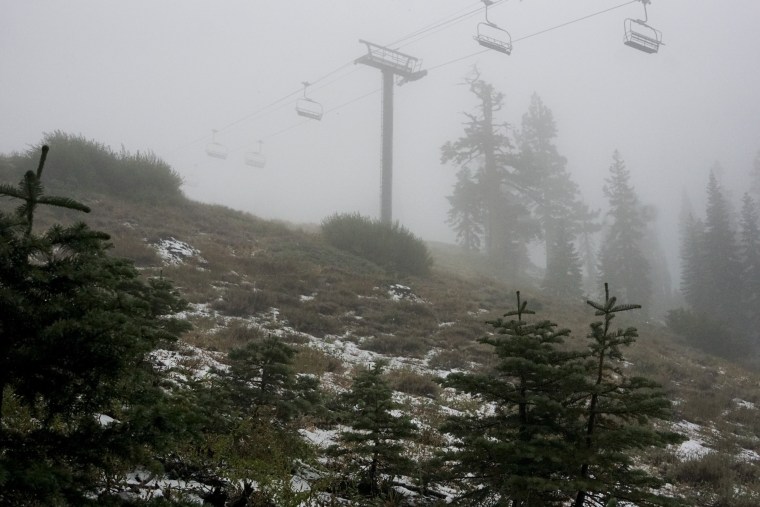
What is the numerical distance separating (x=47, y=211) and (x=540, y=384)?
57.1 ft

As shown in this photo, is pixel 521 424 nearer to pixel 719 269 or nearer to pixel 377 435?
pixel 377 435

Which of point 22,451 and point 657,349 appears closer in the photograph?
point 22,451

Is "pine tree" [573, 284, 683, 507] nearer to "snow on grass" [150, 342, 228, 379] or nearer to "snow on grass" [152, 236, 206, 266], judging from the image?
"snow on grass" [150, 342, 228, 379]

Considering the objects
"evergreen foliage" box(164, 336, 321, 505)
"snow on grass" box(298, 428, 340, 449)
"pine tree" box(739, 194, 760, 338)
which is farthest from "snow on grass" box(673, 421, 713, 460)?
"pine tree" box(739, 194, 760, 338)

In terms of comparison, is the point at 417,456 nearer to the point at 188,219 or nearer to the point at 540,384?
the point at 540,384

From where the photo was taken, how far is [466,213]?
4550cm

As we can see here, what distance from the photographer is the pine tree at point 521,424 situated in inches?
139

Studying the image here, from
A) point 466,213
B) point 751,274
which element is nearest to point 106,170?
point 466,213

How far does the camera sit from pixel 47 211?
635 inches

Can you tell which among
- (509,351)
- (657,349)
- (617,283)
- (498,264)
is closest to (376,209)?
(498,264)

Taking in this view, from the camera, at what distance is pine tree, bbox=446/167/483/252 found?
143 feet

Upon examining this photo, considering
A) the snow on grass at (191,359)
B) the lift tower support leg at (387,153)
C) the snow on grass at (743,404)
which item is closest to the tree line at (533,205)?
the lift tower support leg at (387,153)

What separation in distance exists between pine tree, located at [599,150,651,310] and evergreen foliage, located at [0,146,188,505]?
1602 inches

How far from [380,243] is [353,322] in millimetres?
8651
